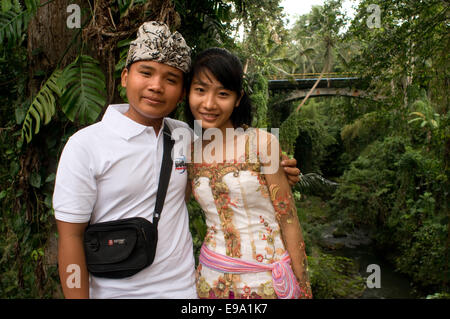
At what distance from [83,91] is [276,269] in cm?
139

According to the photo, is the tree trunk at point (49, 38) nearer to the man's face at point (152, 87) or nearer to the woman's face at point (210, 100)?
the man's face at point (152, 87)

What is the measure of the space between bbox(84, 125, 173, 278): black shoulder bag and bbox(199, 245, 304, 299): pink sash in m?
0.33

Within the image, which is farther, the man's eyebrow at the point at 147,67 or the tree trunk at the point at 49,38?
the tree trunk at the point at 49,38

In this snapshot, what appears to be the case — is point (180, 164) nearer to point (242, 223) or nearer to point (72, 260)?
point (242, 223)

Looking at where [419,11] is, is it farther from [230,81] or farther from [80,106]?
[80,106]

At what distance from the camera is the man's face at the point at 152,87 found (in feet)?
4.55

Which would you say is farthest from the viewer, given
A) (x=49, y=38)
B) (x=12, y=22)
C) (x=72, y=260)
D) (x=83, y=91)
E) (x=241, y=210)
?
(x=49, y=38)

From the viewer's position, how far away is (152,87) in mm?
1373

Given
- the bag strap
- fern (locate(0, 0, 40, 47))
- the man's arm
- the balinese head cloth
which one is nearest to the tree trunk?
fern (locate(0, 0, 40, 47))

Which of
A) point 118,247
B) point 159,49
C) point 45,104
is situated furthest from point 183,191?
point 45,104

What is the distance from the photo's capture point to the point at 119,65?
75.3 inches

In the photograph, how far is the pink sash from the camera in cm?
143

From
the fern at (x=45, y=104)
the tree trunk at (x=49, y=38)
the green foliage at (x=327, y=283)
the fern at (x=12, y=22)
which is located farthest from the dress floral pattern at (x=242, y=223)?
the green foliage at (x=327, y=283)

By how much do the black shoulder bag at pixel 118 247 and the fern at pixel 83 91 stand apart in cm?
78
